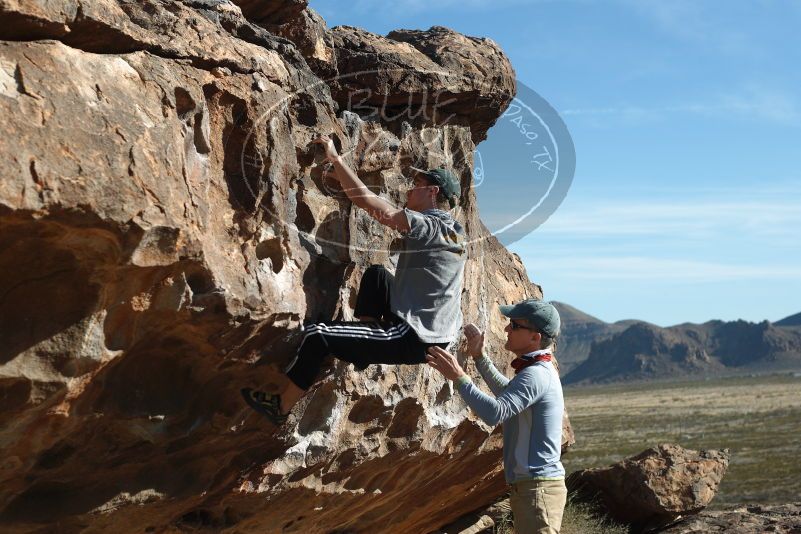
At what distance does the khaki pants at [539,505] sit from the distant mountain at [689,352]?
144 metres

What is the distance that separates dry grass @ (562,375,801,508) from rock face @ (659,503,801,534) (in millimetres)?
9499

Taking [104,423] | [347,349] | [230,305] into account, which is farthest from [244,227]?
[104,423]

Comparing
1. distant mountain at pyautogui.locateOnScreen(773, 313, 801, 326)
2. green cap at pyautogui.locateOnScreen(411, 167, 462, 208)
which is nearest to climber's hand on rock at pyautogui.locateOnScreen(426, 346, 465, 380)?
green cap at pyautogui.locateOnScreen(411, 167, 462, 208)

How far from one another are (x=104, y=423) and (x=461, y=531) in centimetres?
672

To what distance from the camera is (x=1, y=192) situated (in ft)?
13.8

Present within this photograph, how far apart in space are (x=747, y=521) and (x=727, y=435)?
30864mm

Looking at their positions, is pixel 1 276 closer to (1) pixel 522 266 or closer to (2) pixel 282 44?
(2) pixel 282 44

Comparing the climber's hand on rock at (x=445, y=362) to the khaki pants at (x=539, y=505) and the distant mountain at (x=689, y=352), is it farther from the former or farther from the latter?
the distant mountain at (x=689, y=352)

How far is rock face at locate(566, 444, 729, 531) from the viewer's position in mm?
11570

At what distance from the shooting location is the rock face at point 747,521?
10.6 m

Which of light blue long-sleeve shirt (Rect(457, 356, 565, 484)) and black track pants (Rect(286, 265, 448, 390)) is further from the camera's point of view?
black track pants (Rect(286, 265, 448, 390))

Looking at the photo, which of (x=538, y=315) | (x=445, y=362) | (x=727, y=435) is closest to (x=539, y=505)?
(x=445, y=362)

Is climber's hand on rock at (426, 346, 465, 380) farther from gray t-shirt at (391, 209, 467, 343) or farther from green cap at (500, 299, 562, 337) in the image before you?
green cap at (500, 299, 562, 337)

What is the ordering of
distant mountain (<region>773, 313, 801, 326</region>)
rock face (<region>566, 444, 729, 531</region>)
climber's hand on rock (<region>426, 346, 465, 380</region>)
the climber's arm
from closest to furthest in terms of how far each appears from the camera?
1. climber's hand on rock (<region>426, 346, 465, 380</region>)
2. the climber's arm
3. rock face (<region>566, 444, 729, 531</region>)
4. distant mountain (<region>773, 313, 801, 326</region>)
